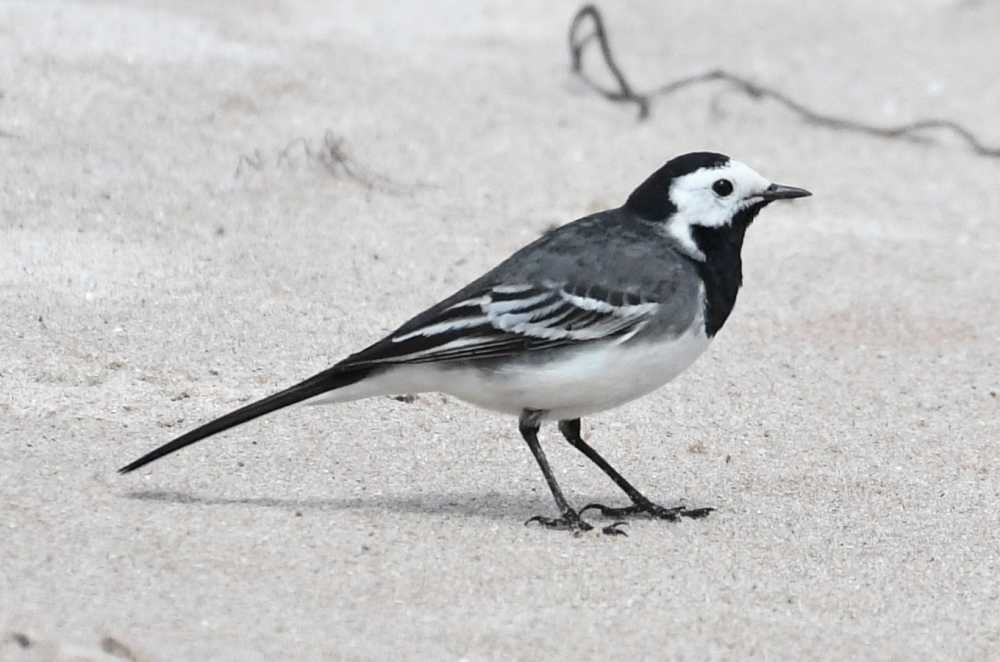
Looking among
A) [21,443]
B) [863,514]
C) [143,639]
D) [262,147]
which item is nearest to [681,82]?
[262,147]

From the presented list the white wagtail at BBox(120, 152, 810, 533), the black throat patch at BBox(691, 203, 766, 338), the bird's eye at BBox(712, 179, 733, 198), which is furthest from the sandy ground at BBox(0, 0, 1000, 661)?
the bird's eye at BBox(712, 179, 733, 198)

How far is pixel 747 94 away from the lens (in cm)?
991

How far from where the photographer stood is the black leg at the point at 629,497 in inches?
216

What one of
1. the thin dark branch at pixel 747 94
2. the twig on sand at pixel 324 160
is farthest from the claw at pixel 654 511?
the thin dark branch at pixel 747 94

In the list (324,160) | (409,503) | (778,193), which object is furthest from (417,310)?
(778,193)

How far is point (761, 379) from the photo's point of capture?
6.65 meters

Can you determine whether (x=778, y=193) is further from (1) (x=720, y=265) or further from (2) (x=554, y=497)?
(2) (x=554, y=497)

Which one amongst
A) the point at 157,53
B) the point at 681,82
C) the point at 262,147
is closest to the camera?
the point at 262,147

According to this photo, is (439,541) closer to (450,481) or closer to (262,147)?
(450,481)

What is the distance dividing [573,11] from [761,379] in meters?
4.76

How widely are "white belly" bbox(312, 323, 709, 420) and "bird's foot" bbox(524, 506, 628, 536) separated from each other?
0.29 m

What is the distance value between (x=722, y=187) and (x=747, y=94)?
4.45m

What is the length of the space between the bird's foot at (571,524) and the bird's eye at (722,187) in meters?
1.03

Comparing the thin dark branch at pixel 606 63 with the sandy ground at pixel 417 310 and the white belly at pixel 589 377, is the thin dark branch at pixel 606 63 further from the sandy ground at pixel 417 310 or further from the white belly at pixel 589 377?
the white belly at pixel 589 377
